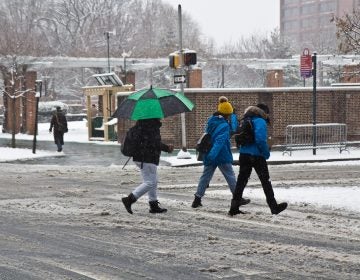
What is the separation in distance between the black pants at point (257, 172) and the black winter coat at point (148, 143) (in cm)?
125

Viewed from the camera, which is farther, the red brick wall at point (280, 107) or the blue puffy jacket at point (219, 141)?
the red brick wall at point (280, 107)

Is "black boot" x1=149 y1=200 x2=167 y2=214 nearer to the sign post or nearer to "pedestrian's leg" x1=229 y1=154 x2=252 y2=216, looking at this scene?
"pedestrian's leg" x1=229 y1=154 x2=252 y2=216

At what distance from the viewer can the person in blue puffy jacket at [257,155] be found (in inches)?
400

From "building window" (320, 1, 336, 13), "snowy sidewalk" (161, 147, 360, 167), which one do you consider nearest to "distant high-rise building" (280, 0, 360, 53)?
"building window" (320, 1, 336, 13)

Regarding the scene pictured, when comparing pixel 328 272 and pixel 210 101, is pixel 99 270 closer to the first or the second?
pixel 328 272

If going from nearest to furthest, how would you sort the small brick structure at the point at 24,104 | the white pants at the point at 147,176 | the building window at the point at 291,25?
1. the white pants at the point at 147,176
2. the small brick structure at the point at 24,104
3. the building window at the point at 291,25

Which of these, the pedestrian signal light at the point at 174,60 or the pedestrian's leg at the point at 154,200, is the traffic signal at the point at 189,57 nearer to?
the pedestrian signal light at the point at 174,60

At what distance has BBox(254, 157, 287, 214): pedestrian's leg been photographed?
10328mm

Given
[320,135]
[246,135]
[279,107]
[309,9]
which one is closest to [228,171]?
[246,135]

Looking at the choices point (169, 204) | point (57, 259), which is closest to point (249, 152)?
point (169, 204)

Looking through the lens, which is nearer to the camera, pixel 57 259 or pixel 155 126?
pixel 57 259

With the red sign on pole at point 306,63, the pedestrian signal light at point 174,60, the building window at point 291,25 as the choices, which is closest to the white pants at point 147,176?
the pedestrian signal light at point 174,60

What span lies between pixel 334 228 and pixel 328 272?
267 cm

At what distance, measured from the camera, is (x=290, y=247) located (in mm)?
8039
